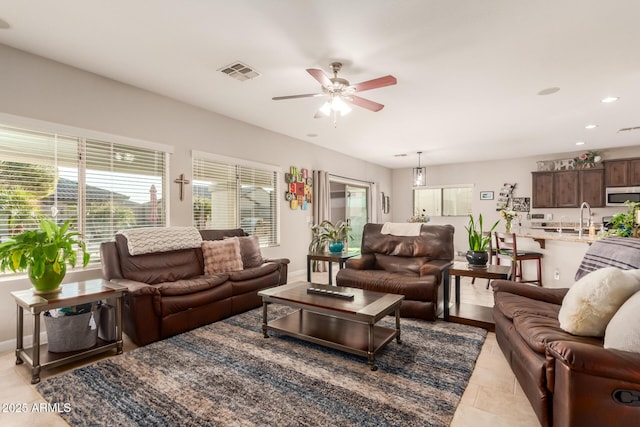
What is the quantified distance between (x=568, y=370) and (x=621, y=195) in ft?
23.6

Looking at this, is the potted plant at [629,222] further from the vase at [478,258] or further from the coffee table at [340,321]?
the coffee table at [340,321]

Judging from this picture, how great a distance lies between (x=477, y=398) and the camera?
1996mm

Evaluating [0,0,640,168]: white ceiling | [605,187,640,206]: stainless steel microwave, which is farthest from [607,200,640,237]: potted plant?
[605,187,640,206]: stainless steel microwave

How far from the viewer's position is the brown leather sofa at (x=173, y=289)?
279 centimetres

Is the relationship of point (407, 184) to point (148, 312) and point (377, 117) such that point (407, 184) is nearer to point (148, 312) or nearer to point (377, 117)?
point (377, 117)

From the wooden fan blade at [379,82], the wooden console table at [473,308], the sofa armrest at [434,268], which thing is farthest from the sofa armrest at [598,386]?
the wooden fan blade at [379,82]

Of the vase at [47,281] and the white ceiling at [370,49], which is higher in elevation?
the white ceiling at [370,49]

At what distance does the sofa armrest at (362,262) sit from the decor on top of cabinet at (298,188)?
1.99 meters

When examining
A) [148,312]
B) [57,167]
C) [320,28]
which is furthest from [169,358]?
[320,28]

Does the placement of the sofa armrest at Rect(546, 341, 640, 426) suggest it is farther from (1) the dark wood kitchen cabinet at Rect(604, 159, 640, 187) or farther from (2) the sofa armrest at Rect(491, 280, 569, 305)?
(1) the dark wood kitchen cabinet at Rect(604, 159, 640, 187)

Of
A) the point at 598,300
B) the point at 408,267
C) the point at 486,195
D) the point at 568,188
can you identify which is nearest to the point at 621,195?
the point at 568,188

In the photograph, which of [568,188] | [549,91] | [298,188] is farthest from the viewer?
[568,188]

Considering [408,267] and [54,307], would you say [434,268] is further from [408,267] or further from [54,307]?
[54,307]

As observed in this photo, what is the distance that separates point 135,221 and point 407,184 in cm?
758
